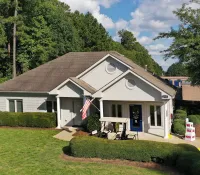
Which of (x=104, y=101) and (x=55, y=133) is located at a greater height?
(x=104, y=101)

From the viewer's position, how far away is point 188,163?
13891mm

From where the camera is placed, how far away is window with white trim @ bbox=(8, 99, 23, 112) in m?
28.7

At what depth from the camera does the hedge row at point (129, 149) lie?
1538 cm

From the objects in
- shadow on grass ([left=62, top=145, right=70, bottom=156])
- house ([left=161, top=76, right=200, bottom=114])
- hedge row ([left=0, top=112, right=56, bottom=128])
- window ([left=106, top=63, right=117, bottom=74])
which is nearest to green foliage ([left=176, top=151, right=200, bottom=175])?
shadow on grass ([left=62, top=145, right=70, bottom=156])

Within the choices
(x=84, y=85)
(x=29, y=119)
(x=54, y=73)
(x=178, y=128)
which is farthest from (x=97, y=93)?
(x=54, y=73)

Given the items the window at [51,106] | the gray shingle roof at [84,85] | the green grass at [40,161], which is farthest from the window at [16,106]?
the gray shingle roof at [84,85]

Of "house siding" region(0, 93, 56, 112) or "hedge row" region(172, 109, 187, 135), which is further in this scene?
"house siding" region(0, 93, 56, 112)

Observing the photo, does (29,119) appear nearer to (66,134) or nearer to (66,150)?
(66,134)

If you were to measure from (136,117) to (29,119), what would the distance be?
9.49 meters

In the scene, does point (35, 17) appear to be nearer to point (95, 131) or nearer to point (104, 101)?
point (104, 101)

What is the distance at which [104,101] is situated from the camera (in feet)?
82.5

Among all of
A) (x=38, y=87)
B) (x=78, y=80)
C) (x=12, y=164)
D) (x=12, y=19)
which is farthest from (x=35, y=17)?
(x=12, y=164)

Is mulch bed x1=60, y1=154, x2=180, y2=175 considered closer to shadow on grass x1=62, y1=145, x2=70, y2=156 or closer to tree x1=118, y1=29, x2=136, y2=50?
shadow on grass x1=62, y1=145, x2=70, y2=156

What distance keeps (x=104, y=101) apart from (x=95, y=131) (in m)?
3.57
